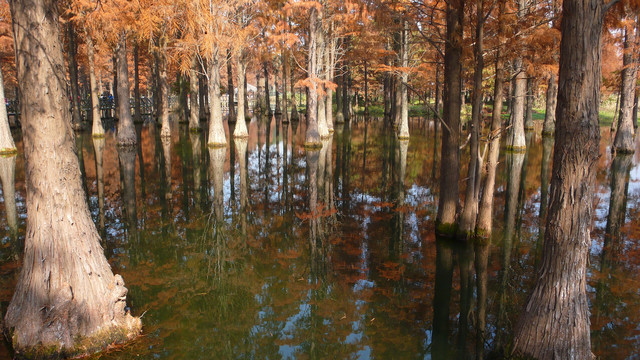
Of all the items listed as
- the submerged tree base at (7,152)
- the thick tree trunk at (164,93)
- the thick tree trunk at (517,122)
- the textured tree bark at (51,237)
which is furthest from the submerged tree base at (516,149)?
the submerged tree base at (7,152)

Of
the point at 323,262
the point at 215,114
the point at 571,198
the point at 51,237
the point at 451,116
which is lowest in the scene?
the point at 323,262

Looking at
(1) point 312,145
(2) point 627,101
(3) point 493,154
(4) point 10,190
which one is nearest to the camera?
(3) point 493,154

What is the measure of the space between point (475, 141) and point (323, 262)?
391cm

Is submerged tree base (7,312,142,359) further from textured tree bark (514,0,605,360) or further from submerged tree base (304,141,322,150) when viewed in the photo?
submerged tree base (304,141,322,150)

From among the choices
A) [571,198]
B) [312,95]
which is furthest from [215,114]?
[571,198]

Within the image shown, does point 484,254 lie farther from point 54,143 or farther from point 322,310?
point 54,143

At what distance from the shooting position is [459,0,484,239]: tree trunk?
8.04 m

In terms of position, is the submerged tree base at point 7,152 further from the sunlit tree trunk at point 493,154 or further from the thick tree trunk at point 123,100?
the sunlit tree trunk at point 493,154

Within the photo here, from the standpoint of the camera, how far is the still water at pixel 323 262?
17.8 feet

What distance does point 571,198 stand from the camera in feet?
14.1

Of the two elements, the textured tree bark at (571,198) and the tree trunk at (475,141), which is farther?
the tree trunk at (475,141)

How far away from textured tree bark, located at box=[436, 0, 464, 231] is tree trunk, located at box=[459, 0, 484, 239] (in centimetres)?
27

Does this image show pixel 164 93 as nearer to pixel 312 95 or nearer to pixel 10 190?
pixel 312 95

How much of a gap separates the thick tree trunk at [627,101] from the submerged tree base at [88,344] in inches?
876
